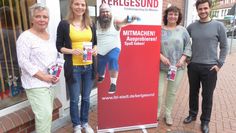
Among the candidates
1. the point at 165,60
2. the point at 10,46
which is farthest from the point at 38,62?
the point at 165,60

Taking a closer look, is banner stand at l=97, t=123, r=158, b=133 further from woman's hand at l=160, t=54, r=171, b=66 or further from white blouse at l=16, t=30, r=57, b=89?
white blouse at l=16, t=30, r=57, b=89

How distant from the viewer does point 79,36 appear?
2.71 meters

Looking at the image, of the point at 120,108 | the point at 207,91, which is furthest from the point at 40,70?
the point at 207,91

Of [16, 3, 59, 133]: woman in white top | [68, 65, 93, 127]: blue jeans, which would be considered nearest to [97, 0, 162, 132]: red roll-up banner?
[68, 65, 93, 127]: blue jeans

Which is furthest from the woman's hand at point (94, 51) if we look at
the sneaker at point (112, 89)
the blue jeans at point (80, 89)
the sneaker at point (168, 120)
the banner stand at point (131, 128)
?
the sneaker at point (168, 120)

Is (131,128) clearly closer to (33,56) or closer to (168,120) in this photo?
(168,120)

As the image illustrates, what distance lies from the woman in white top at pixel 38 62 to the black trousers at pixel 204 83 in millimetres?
1957

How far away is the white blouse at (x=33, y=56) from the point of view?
2324mm

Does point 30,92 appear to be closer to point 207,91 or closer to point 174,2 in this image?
point 207,91

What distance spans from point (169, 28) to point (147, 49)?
1.51ft

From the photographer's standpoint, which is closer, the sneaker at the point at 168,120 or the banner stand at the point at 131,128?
the banner stand at the point at 131,128

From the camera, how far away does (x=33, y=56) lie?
7.92ft

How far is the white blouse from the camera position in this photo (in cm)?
232

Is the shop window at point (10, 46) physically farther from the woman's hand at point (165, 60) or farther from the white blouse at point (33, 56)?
the woman's hand at point (165, 60)
